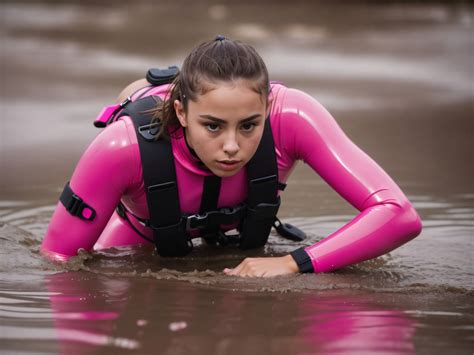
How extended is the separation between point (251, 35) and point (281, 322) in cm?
684

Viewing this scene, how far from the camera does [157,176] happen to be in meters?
3.43

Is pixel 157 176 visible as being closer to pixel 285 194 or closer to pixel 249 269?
pixel 249 269

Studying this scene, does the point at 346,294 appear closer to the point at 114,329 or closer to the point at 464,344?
the point at 464,344

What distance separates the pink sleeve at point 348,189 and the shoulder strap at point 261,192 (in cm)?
11

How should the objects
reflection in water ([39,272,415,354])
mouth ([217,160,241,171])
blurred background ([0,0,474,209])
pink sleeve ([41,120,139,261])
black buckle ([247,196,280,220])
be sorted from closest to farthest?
reflection in water ([39,272,415,354]), mouth ([217,160,241,171]), pink sleeve ([41,120,139,261]), black buckle ([247,196,280,220]), blurred background ([0,0,474,209])

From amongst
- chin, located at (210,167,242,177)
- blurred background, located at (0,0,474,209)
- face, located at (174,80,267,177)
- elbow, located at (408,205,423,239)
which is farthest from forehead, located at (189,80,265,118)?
blurred background, located at (0,0,474,209)

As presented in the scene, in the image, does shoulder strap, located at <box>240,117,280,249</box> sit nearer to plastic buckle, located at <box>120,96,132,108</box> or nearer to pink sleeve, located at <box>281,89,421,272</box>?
pink sleeve, located at <box>281,89,421,272</box>

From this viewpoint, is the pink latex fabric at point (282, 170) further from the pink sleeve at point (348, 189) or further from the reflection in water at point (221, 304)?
the reflection in water at point (221, 304)

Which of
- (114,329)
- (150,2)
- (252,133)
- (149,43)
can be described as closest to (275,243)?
(252,133)

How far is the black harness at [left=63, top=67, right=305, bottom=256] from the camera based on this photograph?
11.2 ft

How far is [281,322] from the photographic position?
2.91 meters

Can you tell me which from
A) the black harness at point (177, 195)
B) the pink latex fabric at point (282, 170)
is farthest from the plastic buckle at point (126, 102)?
the pink latex fabric at point (282, 170)

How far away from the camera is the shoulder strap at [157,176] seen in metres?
3.41

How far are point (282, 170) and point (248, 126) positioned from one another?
503mm
